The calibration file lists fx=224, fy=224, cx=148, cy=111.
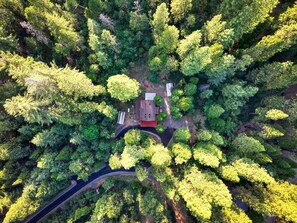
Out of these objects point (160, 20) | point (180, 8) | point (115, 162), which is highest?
point (180, 8)

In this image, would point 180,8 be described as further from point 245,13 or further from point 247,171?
point 247,171

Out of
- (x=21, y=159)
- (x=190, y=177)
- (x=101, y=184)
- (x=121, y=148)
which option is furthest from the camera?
(x=101, y=184)

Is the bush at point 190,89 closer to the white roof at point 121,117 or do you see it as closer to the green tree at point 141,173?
the white roof at point 121,117

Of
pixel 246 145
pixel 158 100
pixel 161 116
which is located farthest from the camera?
pixel 161 116

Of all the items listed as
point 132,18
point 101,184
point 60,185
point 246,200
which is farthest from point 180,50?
point 60,185

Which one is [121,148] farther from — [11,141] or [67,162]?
[11,141]

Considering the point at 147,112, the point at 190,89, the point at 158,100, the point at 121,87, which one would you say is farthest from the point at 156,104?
the point at 121,87

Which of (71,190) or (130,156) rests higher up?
(130,156)

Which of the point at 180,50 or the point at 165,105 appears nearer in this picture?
the point at 180,50
